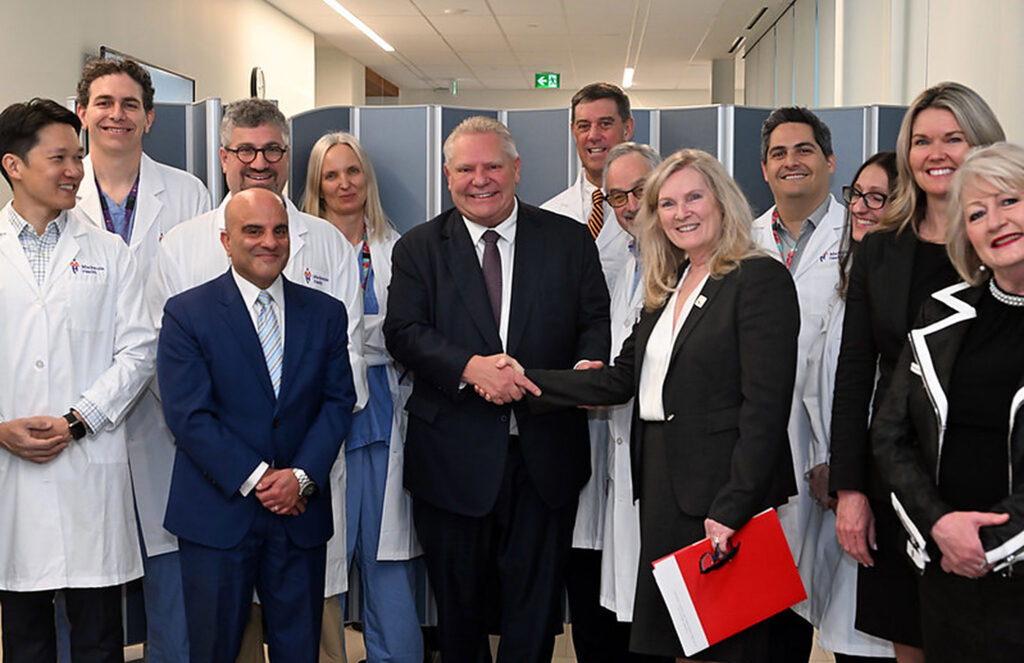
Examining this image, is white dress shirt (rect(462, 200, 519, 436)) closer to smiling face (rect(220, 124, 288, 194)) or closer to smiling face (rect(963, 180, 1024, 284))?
smiling face (rect(220, 124, 288, 194))

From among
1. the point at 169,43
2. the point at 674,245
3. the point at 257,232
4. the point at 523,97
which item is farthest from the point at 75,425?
the point at 523,97

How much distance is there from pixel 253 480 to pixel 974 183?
5.90ft

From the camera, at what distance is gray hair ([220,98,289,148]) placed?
3117 mm

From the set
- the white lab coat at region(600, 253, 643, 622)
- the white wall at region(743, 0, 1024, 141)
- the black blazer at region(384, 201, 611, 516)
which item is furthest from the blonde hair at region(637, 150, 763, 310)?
the white wall at region(743, 0, 1024, 141)

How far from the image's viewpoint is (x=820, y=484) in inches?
107

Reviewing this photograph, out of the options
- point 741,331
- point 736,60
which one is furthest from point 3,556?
point 736,60

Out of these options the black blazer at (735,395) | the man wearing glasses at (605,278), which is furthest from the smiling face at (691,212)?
the man wearing glasses at (605,278)

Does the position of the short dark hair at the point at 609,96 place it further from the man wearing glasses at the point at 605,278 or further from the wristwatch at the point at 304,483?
the wristwatch at the point at 304,483

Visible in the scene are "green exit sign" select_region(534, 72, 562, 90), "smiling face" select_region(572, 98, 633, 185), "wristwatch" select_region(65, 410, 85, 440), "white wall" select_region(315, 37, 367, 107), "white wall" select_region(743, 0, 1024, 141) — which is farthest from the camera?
"green exit sign" select_region(534, 72, 562, 90)

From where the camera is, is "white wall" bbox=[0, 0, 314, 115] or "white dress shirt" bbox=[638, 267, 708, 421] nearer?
"white dress shirt" bbox=[638, 267, 708, 421]

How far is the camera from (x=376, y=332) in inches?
128

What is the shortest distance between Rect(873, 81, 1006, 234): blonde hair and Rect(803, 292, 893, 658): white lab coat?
46 centimetres

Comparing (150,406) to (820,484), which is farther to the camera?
(150,406)

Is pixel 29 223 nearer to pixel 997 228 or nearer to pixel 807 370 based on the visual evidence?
pixel 807 370
